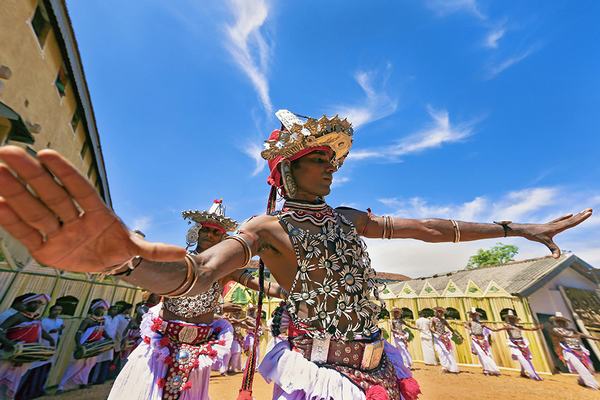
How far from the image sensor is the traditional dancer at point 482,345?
13102 mm

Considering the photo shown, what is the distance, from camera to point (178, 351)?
3.71 m

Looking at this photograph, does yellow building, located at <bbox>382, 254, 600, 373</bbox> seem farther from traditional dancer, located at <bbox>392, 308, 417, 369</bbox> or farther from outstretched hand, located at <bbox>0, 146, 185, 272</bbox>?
outstretched hand, located at <bbox>0, 146, 185, 272</bbox>

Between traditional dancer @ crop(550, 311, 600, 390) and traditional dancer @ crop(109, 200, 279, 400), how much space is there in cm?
1460

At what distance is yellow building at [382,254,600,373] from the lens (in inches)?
589

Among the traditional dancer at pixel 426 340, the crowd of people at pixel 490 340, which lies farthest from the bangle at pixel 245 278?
the traditional dancer at pixel 426 340

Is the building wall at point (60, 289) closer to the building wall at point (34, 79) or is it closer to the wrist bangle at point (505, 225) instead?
the building wall at point (34, 79)

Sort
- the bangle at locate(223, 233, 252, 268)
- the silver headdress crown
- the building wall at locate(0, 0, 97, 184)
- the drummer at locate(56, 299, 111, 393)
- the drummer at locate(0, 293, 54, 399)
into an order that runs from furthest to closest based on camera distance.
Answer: the drummer at locate(56, 299, 111, 393)
the building wall at locate(0, 0, 97, 184)
the drummer at locate(0, 293, 54, 399)
the silver headdress crown
the bangle at locate(223, 233, 252, 268)

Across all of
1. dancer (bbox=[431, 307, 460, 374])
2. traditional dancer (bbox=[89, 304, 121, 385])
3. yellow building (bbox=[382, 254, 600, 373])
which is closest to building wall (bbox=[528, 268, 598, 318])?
yellow building (bbox=[382, 254, 600, 373])

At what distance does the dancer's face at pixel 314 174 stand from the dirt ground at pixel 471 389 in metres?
8.45

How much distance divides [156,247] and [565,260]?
24.2 meters

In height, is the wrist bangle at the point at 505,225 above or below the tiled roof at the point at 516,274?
below

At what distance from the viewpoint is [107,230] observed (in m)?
0.90

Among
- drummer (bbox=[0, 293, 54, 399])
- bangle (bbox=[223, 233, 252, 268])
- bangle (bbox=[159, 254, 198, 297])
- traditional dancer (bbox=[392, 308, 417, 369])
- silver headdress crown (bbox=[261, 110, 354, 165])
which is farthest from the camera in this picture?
traditional dancer (bbox=[392, 308, 417, 369])

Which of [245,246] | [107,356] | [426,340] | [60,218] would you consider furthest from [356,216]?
[426,340]
